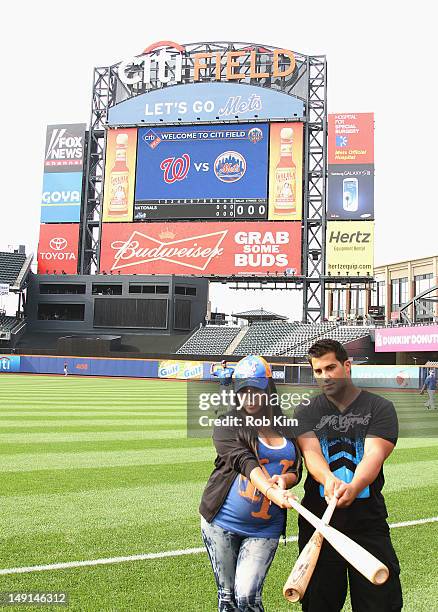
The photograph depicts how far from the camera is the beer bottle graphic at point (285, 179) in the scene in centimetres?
5269

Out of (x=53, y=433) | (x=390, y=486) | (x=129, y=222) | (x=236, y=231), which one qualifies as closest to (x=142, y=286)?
(x=129, y=222)

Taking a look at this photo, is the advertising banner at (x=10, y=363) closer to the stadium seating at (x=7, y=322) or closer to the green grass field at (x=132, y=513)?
the stadium seating at (x=7, y=322)

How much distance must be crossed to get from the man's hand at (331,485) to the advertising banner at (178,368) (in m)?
39.7

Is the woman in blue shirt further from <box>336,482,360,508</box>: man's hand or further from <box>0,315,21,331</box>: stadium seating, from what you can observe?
<box>0,315,21,331</box>: stadium seating

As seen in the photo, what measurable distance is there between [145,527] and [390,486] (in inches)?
157

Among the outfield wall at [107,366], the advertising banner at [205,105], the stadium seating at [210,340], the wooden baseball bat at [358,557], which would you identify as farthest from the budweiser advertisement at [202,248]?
the wooden baseball bat at [358,557]

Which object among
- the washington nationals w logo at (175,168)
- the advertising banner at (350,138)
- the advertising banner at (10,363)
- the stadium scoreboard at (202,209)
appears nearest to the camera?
the advertising banner at (10,363)

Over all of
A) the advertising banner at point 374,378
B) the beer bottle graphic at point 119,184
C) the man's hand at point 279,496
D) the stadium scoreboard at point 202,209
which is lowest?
the man's hand at point 279,496

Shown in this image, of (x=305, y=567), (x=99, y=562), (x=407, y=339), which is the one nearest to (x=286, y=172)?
(x=407, y=339)

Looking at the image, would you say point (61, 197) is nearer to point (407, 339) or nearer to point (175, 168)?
point (175, 168)

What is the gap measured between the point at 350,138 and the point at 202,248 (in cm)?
1604

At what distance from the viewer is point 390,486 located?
8.81 meters

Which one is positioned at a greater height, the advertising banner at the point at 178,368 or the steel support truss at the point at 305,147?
the steel support truss at the point at 305,147

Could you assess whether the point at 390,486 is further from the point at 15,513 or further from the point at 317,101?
the point at 317,101
